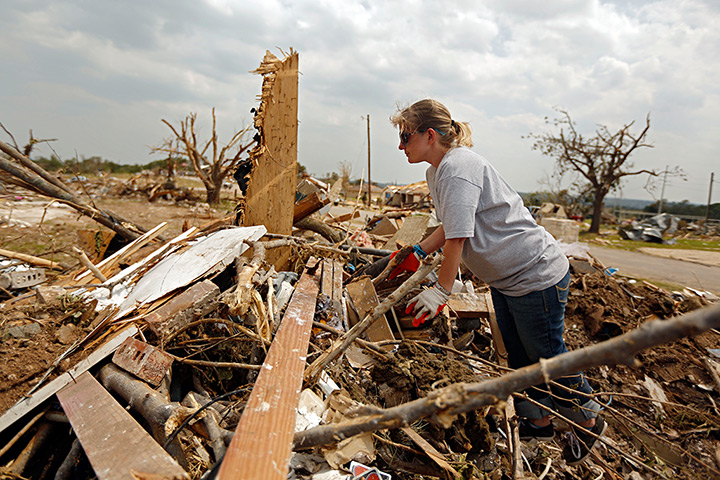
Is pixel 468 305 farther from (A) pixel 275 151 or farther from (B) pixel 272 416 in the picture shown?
(B) pixel 272 416

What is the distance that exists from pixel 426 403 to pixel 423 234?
151 inches

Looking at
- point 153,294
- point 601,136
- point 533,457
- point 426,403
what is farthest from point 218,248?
point 601,136

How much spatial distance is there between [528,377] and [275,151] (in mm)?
3047

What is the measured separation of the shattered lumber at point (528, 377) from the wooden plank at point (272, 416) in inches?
5.5

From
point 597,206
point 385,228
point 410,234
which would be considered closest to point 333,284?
point 410,234

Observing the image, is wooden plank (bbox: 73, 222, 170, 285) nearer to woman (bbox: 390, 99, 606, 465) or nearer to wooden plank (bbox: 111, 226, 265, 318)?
wooden plank (bbox: 111, 226, 265, 318)

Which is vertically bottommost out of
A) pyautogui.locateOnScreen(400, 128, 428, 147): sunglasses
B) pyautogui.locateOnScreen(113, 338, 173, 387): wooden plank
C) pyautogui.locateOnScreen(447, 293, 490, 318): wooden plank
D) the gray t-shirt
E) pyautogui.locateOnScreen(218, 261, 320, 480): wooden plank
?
pyautogui.locateOnScreen(447, 293, 490, 318): wooden plank

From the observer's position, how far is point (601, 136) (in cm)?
1306

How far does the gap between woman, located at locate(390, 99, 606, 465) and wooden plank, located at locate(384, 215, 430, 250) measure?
243 cm

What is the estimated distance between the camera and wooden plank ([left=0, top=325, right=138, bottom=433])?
64.4 inches

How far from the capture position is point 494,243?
6.46 feet

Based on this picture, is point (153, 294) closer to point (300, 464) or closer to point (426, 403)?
Answer: point (300, 464)

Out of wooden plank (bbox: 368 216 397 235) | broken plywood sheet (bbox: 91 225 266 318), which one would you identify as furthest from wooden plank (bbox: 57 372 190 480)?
wooden plank (bbox: 368 216 397 235)

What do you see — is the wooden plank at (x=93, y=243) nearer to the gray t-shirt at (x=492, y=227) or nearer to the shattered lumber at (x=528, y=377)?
the gray t-shirt at (x=492, y=227)
